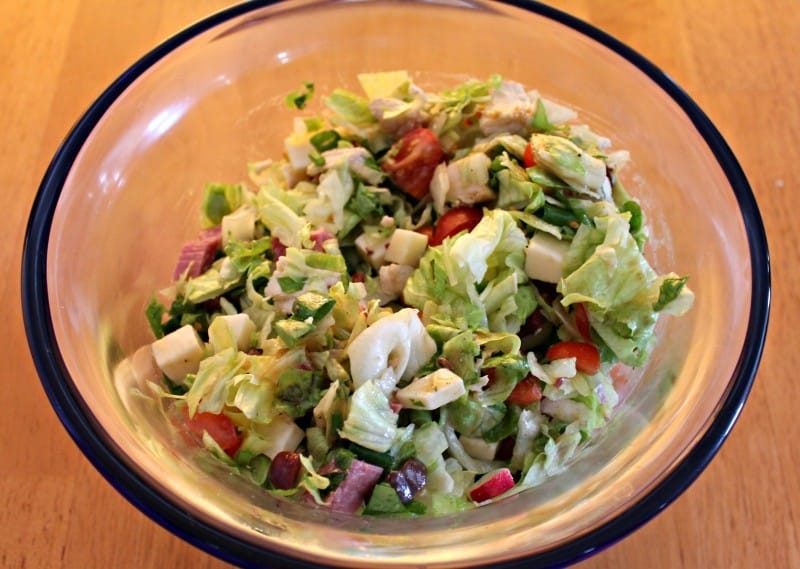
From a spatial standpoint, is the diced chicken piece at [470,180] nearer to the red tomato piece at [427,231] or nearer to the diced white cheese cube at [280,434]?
the red tomato piece at [427,231]

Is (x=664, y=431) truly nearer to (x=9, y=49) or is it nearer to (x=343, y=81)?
(x=343, y=81)

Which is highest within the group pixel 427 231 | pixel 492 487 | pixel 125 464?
pixel 427 231

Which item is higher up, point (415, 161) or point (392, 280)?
point (415, 161)

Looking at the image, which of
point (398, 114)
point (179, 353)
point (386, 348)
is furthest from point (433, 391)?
point (398, 114)

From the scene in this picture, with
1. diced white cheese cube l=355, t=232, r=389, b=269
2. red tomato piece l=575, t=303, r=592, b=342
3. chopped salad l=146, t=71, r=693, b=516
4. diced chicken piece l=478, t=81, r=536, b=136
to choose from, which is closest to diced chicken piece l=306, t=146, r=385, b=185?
chopped salad l=146, t=71, r=693, b=516

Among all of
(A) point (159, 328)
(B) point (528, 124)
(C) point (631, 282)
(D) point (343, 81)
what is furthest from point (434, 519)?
(D) point (343, 81)

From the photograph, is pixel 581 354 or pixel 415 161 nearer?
pixel 581 354

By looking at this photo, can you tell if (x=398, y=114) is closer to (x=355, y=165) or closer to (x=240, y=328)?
(x=355, y=165)
